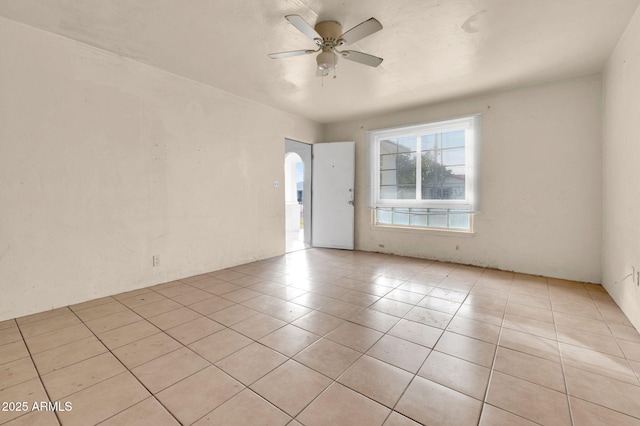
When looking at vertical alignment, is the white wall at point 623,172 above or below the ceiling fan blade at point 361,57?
below

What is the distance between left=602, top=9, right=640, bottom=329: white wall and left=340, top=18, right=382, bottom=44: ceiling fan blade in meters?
2.23

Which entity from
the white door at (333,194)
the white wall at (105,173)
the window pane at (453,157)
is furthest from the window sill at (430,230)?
the white wall at (105,173)

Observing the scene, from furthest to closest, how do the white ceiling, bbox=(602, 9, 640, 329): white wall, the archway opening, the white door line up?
the archway opening
the white door
bbox=(602, 9, 640, 329): white wall
the white ceiling

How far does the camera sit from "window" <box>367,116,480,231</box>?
14.3 feet

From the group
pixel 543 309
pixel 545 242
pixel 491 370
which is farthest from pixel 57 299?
pixel 545 242

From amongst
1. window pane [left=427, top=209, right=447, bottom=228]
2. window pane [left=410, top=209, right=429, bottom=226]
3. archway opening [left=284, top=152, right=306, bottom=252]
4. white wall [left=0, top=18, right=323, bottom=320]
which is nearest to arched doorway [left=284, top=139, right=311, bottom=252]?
archway opening [left=284, top=152, right=306, bottom=252]

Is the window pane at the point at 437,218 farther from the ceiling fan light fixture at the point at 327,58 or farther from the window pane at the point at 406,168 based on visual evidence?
the ceiling fan light fixture at the point at 327,58

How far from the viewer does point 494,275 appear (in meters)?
3.83

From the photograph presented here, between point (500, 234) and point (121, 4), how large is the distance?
5066 mm

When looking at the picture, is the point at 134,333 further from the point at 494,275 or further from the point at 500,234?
the point at 500,234

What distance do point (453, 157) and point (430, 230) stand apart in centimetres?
125

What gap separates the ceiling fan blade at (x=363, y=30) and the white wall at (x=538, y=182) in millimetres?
2839

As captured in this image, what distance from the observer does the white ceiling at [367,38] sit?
223 cm

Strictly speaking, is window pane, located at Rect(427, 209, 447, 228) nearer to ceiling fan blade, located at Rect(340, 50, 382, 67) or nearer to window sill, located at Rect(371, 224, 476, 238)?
window sill, located at Rect(371, 224, 476, 238)
